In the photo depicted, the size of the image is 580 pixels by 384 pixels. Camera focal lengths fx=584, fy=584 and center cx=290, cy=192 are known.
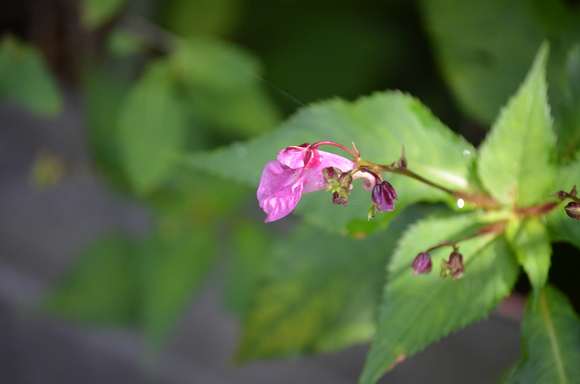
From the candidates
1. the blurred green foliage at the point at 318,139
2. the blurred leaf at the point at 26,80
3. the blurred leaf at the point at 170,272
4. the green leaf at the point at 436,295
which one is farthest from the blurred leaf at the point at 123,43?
the green leaf at the point at 436,295

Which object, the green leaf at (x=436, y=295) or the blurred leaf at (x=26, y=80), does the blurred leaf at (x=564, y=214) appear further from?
the blurred leaf at (x=26, y=80)

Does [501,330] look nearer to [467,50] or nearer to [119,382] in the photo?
[467,50]

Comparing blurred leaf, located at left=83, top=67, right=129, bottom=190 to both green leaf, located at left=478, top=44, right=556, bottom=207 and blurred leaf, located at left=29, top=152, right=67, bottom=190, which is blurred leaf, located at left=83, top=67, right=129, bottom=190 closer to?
blurred leaf, located at left=29, top=152, right=67, bottom=190

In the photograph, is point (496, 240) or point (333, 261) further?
point (333, 261)

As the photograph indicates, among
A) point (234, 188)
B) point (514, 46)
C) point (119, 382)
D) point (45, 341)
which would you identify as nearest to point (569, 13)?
point (514, 46)

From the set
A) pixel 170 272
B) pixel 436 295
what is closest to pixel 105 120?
pixel 170 272

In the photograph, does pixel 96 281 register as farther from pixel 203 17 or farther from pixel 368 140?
pixel 368 140

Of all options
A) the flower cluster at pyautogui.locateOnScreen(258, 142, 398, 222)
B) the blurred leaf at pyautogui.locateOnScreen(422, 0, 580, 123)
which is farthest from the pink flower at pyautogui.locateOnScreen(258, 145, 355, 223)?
the blurred leaf at pyautogui.locateOnScreen(422, 0, 580, 123)
